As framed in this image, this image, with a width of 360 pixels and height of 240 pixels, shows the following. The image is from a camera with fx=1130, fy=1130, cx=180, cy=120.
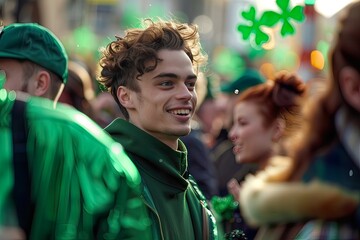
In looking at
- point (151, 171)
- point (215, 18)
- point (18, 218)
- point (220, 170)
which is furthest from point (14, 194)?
point (215, 18)

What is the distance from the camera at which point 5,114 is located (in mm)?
3727

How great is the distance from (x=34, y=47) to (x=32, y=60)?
100 millimetres

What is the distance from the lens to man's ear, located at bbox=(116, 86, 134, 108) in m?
5.31

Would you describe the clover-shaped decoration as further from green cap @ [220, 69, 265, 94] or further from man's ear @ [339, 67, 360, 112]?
man's ear @ [339, 67, 360, 112]

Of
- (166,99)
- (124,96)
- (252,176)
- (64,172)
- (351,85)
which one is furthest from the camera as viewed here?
(124,96)

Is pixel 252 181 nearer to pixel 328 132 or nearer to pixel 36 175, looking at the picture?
pixel 328 132

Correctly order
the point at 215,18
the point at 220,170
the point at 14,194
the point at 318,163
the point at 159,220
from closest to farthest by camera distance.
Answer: the point at 318,163 → the point at 14,194 → the point at 159,220 → the point at 220,170 → the point at 215,18

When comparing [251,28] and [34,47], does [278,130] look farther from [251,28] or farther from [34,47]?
[34,47]

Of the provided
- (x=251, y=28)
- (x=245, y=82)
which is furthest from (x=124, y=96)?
(x=245, y=82)

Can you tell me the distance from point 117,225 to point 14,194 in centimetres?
45

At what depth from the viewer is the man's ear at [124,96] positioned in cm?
531

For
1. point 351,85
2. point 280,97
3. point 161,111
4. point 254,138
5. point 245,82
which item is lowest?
point 245,82

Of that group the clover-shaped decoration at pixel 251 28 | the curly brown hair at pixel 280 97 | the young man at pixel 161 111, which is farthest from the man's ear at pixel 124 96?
the curly brown hair at pixel 280 97

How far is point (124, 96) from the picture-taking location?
536 cm
